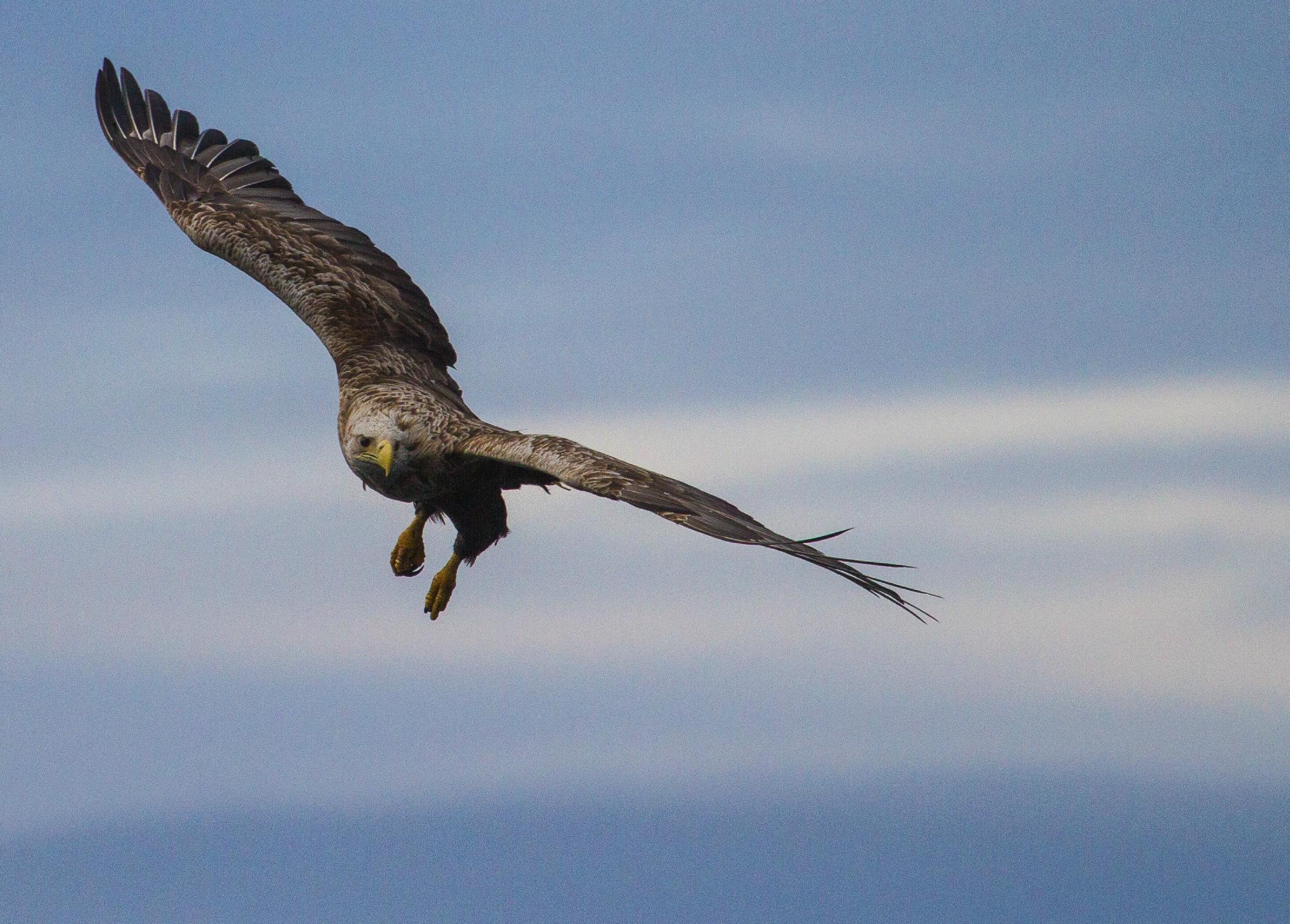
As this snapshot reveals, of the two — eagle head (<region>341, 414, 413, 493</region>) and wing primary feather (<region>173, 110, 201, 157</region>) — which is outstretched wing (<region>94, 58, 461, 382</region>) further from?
eagle head (<region>341, 414, 413, 493</region>)

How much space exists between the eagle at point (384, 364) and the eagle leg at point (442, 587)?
0.04 feet

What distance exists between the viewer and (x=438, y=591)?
1767cm

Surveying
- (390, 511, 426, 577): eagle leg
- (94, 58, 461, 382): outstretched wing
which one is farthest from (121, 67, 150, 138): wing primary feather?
(390, 511, 426, 577): eagle leg

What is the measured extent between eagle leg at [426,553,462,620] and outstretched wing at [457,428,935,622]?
2.19m

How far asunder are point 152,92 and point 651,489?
35.5ft

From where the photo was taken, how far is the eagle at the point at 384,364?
14359mm

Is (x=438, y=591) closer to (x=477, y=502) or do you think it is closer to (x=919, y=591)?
(x=477, y=502)

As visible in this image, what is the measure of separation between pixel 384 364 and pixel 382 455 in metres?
2.18

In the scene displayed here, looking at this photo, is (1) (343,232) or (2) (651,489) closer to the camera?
(2) (651,489)

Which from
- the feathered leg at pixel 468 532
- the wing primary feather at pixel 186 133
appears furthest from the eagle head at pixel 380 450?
the wing primary feather at pixel 186 133

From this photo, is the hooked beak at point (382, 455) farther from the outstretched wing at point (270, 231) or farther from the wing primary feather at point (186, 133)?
the wing primary feather at point (186, 133)

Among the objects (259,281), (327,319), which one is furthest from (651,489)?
(259,281)

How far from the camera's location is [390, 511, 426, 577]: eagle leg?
57.7ft

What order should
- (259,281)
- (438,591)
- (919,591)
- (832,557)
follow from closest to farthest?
1. (919,591)
2. (832,557)
3. (438,591)
4. (259,281)
